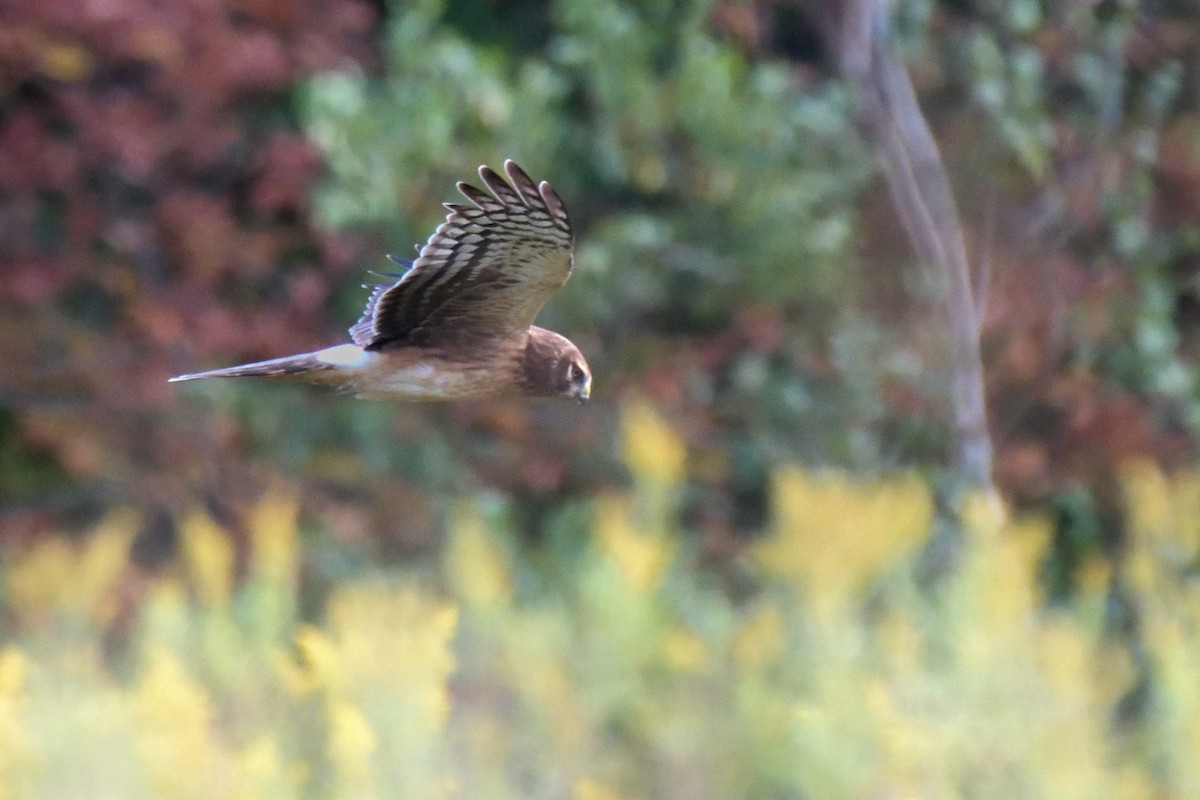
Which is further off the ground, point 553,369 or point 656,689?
point 553,369

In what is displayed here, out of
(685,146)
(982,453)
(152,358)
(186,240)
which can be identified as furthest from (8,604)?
(982,453)

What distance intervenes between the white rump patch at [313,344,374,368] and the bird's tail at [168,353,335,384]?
0.5 inches

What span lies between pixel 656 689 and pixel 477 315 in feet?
4.69

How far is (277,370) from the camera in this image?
89.3 inches

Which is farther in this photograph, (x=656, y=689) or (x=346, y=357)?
(x=656, y=689)

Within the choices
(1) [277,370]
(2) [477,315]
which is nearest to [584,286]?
(2) [477,315]

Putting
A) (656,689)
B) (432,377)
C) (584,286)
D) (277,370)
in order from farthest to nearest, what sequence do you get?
(584,286)
(656,689)
(432,377)
(277,370)

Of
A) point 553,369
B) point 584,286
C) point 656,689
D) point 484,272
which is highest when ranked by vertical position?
point 484,272

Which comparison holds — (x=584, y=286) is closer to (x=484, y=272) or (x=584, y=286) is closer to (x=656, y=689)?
(x=656, y=689)

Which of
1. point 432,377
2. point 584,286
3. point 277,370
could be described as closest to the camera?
point 277,370

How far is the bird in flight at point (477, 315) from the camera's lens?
2404 mm

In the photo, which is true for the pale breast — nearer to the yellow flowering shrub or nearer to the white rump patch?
the white rump patch

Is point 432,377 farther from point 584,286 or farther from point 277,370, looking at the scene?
point 584,286

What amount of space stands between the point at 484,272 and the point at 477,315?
0.07 m
